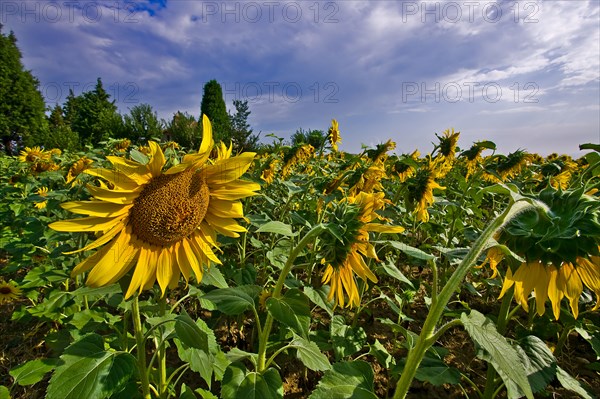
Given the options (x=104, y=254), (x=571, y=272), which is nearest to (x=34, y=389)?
(x=104, y=254)

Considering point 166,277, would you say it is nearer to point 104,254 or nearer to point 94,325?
point 104,254

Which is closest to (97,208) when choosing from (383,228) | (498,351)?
(383,228)

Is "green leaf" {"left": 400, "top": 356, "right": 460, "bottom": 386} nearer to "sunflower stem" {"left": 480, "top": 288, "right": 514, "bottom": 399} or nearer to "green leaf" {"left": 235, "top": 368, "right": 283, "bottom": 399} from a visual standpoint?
"sunflower stem" {"left": 480, "top": 288, "right": 514, "bottom": 399}

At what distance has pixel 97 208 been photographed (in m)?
1.08

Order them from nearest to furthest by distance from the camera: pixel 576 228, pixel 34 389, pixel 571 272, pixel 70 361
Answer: pixel 576 228, pixel 571 272, pixel 70 361, pixel 34 389

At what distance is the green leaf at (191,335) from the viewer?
3.28 feet

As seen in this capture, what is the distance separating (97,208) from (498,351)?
1.23 metres

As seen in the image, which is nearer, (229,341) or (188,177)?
(188,177)

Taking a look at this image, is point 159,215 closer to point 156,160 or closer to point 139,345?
point 156,160

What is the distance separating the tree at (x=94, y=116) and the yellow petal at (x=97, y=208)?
24418mm

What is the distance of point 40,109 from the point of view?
77.6 feet

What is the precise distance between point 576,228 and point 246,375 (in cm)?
114

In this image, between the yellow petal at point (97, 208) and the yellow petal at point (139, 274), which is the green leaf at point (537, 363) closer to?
the yellow petal at point (139, 274)

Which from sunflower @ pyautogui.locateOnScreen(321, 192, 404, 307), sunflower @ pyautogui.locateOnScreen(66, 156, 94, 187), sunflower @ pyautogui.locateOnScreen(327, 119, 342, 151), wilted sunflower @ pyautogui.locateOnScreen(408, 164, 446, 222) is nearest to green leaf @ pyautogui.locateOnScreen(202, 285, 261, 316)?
sunflower @ pyautogui.locateOnScreen(321, 192, 404, 307)
